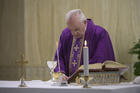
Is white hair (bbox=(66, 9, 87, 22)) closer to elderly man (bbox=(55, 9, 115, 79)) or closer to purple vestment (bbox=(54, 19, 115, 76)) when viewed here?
elderly man (bbox=(55, 9, 115, 79))

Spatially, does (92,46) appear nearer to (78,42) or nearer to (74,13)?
(78,42)

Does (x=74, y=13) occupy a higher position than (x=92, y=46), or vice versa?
(x=74, y=13)

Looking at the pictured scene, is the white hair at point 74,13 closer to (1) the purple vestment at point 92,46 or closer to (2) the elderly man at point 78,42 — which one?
(2) the elderly man at point 78,42

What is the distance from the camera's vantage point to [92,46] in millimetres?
6137

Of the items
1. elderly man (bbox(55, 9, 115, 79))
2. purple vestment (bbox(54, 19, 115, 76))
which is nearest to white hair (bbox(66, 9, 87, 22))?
elderly man (bbox(55, 9, 115, 79))

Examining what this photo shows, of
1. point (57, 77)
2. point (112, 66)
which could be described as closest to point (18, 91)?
point (57, 77)

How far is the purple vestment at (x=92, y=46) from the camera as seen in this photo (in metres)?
5.84

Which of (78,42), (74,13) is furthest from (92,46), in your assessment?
(74,13)

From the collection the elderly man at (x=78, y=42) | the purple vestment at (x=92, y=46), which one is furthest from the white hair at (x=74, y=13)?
the purple vestment at (x=92, y=46)

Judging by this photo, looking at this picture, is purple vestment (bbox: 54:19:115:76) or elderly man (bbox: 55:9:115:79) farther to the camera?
elderly man (bbox: 55:9:115:79)

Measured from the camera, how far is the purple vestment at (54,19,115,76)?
230 inches

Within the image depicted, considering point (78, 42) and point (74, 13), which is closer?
point (74, 13)

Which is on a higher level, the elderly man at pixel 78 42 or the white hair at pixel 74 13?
the white hair at pixel 74 13

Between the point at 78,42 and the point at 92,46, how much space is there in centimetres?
38
